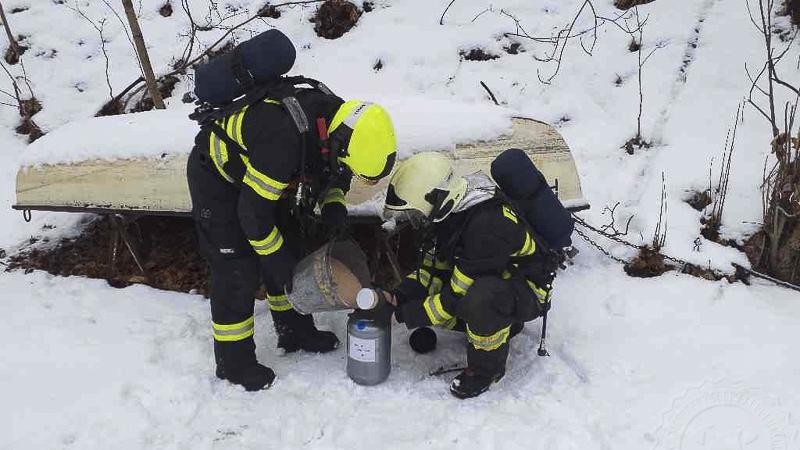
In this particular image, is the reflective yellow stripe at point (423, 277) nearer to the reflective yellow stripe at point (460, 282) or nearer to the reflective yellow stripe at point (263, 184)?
the reflective yellow stripe at point (460, 282)

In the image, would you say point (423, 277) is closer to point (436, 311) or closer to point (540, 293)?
point (436, 311)

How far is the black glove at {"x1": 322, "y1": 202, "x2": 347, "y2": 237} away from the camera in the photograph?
11.0ft

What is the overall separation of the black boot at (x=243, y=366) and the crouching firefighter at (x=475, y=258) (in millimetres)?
830

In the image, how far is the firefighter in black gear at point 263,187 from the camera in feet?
9.05

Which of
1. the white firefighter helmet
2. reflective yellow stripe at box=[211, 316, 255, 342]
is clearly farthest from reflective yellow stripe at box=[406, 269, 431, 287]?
reflective yellow stripe at box=[211, 316, 255, 342]

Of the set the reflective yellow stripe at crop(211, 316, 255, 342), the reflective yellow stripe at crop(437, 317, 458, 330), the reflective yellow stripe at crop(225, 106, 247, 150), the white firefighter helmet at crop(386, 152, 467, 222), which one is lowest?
the reflective yellow stripe at crop(437, 317, 458, 330)

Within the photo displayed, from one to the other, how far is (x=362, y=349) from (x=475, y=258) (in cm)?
77

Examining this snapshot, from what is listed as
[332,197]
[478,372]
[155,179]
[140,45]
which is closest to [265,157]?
[332,197]

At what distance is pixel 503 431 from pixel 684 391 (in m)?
0.96

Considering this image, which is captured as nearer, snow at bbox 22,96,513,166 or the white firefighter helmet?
the white firefighter helmet

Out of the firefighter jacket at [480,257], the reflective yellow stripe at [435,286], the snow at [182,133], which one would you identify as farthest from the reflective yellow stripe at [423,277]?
the snow at [182,133]

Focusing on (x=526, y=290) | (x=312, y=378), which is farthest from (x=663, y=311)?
(x=312, y=378)

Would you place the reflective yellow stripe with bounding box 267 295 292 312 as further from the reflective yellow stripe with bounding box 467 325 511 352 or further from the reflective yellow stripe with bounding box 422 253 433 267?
the reflective yellow stripe with bounding box 467 325 511 352

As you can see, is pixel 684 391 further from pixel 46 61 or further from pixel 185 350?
pixel 46 61
